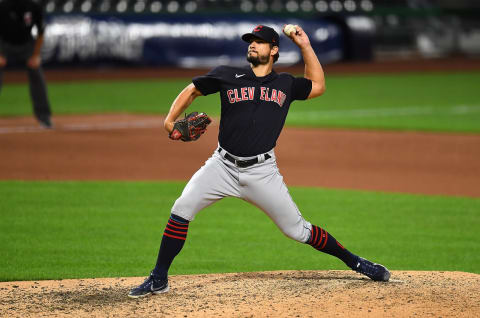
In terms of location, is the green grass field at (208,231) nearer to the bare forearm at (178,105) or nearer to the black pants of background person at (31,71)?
the bare forearm at (178,105)

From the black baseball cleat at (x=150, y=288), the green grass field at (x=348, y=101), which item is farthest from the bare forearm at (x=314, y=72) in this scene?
the green grass field at (x=348, y=101)

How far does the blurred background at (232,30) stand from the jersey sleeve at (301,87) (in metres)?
18.9

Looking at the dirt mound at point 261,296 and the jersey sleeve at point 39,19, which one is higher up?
the jersey sleeve at point 39,19

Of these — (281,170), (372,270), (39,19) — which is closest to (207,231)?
(372,270)

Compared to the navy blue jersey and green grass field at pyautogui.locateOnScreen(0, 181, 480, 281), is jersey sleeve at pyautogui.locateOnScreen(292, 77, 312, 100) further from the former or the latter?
green grass field at pyautogui.locateOnScreen(0, 181, 480, 281)

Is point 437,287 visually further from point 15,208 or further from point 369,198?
point 15,208

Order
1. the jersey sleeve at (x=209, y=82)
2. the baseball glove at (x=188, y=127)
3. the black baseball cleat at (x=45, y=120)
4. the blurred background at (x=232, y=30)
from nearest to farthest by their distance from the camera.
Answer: the baseball glove at (x=188, y=127) < the jersey sleeve at (x=209, y=82) < the black baseball cleat at (x=45, y=120) < the blurred background at (x=232, y=30)

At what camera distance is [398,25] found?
3275 cm

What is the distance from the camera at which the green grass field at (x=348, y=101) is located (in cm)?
1658

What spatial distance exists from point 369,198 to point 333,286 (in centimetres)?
415

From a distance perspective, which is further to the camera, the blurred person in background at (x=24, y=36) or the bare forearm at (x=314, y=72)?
the blurred person in background at (x=24, y=36)

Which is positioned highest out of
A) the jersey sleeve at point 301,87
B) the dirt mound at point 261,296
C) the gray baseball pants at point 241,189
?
the jersey sleeve at point 301,87

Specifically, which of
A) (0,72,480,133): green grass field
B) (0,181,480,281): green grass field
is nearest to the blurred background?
(0,72,480,133): green grass field

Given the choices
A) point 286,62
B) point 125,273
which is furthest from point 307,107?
point 125,273
